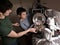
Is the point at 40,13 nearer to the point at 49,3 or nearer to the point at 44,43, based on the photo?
the point at 49,3

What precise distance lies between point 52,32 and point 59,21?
0.31 metres

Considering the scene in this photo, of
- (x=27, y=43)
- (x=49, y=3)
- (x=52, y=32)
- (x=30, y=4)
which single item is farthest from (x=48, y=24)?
(x=30, y=4)

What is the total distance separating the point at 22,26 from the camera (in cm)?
183

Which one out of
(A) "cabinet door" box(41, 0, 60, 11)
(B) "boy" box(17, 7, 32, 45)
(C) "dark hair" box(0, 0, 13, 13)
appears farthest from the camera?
(A) "cabinet door" box(41, 0, 60, 11)

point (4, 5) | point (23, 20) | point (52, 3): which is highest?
point (4, 5)

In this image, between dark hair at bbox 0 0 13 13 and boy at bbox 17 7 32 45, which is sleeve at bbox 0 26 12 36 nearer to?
dark hair at bbox 0 0 13 13

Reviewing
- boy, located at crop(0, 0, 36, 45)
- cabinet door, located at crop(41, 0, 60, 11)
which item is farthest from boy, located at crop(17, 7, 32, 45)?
cabinet door, located at crop(41, 0, 60, 11)

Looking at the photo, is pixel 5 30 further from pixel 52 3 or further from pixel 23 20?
pixel 52 3

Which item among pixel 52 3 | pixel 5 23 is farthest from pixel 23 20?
pixel 52 3

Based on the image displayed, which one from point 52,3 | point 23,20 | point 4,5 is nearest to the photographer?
point 4,5

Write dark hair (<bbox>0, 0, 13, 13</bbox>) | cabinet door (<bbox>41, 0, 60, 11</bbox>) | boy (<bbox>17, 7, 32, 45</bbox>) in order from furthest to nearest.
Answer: cabinet door (<bbox>41, 0, 60, 11</bbox>)
boy (<bbox>17, 7, 32, 45</bbox>)
dark hair (<bbox>0, 0, 13, 13</bbox>)

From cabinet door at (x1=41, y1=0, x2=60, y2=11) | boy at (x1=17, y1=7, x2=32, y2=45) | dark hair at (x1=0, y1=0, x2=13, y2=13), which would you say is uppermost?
dark hair at (x1=0, y1=0, x2=13, y2=13)

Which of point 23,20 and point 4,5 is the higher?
point 4,5

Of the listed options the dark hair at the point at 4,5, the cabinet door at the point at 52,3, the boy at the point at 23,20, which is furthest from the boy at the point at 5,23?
the cabinet door at the point at 52,3
